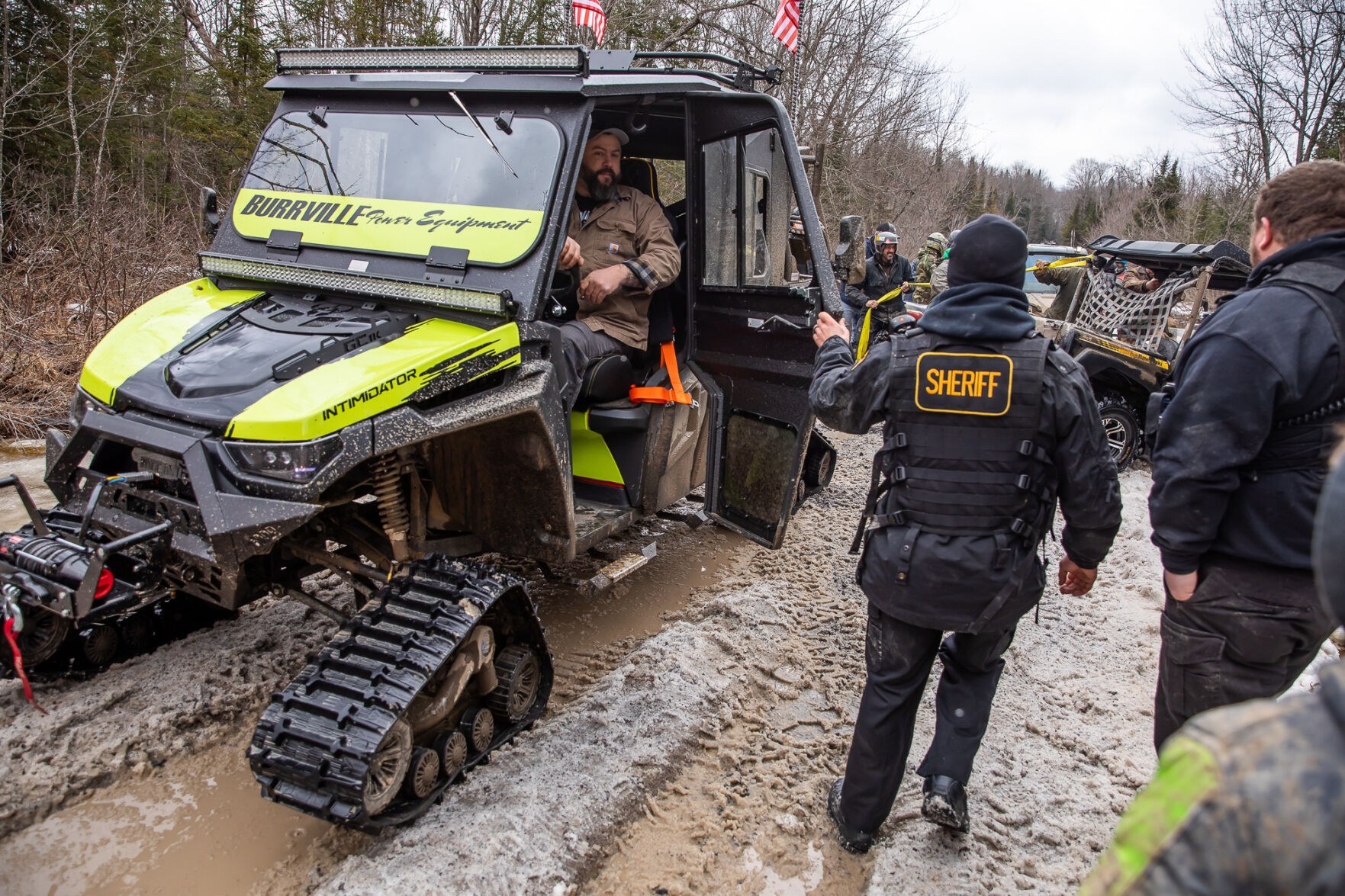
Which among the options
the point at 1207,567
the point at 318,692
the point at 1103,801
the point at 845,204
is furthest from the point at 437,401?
the point at 845,204

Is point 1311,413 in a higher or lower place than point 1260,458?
higher

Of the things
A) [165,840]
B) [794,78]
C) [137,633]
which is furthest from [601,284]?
[794,78]

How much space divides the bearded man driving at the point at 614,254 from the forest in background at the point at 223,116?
178 inches

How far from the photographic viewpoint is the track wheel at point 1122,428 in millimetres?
7293

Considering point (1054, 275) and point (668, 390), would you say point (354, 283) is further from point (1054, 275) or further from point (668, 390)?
point (1054, 275)

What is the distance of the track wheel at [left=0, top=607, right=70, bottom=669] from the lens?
2893mm

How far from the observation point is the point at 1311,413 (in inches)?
82.4

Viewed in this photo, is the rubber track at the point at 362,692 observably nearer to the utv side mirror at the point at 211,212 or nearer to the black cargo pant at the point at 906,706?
the black cargo pant at the point at 906,706

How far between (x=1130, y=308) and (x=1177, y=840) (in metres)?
7.71

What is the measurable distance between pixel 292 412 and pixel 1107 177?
77851mm

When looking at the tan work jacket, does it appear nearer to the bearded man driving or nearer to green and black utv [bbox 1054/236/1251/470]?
the bearded man driving

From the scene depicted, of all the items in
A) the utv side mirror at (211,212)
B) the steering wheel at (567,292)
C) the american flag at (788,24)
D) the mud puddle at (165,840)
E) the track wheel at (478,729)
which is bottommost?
the mud puddle at (165,840)

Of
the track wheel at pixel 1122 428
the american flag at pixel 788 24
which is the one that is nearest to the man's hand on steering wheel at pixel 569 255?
the track wheel at pixel 1122 428

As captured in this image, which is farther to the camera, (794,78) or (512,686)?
(794,78)
